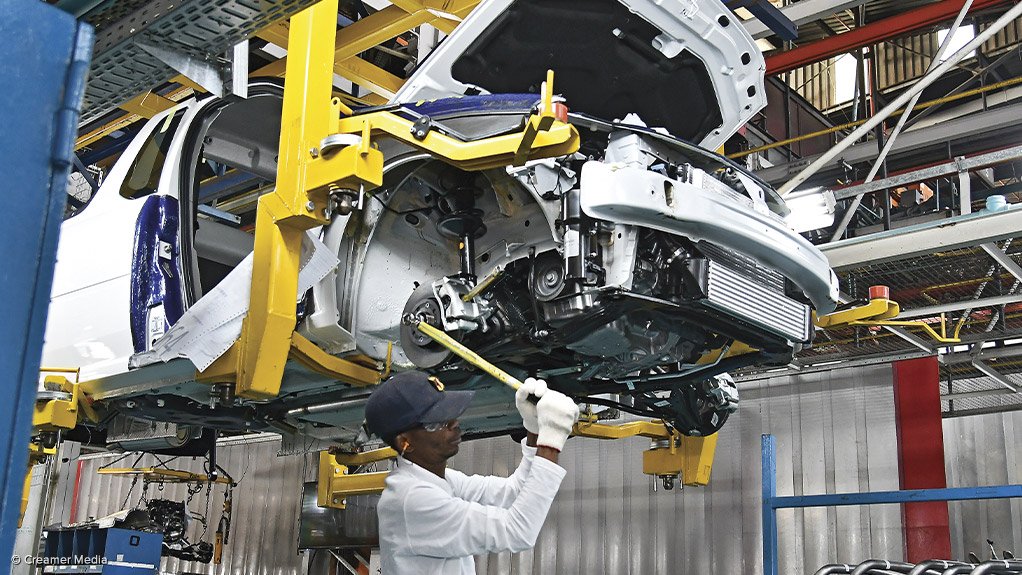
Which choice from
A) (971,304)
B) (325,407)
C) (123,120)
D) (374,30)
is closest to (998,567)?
(325,407)

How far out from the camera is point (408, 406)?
2717 millimetres

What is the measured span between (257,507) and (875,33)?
1103 centimetres

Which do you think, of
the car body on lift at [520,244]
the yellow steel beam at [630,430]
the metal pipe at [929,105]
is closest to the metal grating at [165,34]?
the car body on lift at [520,244]

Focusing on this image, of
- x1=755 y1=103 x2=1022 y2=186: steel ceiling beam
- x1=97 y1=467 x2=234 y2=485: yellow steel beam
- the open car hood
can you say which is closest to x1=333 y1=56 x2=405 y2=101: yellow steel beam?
the open car hood

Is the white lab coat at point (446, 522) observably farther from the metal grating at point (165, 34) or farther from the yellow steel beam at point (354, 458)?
the yellow steel beam at point (354, 458)

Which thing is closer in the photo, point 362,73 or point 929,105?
point 362,73

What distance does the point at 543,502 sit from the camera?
249 cm

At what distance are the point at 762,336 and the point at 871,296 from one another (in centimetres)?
166

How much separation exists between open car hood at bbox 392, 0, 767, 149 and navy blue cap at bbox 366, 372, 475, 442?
1.89 meters

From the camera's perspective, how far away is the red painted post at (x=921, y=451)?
27.4 feet

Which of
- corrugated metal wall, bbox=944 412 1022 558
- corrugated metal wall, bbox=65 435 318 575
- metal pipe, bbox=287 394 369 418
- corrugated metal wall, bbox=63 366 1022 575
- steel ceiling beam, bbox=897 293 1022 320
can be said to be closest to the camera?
metal pipe, bbox=287 394 369 418

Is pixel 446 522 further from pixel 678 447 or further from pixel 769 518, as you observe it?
pixel 678 447

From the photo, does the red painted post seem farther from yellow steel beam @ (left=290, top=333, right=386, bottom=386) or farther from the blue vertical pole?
yellow steel beam @ (left=290, top=333, right=386, bottom=386)

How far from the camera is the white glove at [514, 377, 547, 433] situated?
279cm
